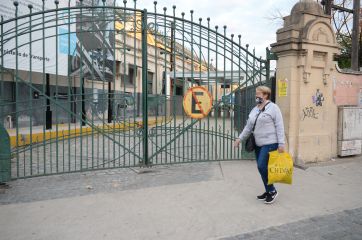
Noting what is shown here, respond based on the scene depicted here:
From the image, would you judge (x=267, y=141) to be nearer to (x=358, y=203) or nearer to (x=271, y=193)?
(x=271, y=193)

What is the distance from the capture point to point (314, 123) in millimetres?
7824

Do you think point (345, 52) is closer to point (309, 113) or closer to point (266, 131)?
point (309, 113)

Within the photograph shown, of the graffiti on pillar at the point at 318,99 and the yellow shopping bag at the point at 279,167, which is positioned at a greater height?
the graffiti on pillar at the point at 318,99

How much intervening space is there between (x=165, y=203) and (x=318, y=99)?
4.77 meters

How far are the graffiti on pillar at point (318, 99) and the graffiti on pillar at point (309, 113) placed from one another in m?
0.19

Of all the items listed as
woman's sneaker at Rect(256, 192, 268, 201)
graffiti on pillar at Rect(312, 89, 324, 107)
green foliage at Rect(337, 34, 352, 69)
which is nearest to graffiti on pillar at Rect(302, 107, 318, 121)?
graffiti on pillar at Rect(312, 89, 324, 107)

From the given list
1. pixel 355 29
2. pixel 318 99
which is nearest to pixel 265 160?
pixel 318 99

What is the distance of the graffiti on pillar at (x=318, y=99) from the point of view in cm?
779

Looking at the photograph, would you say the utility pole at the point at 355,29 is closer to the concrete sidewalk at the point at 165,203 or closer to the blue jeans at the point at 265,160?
the concrete sidewalk at the point at 165,203

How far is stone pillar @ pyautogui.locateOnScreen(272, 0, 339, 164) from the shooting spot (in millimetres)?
7438

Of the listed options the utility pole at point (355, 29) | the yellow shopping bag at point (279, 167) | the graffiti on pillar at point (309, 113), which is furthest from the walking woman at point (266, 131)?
the utility pole at point (355, 29)

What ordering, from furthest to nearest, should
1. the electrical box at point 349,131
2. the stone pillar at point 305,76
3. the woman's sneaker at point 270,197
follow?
1. the electrical box at point 349,131
2. the stone pillar at point 305,76
3. the woman's sneaker at point 270,197

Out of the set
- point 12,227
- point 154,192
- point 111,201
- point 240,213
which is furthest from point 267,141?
point 12,227

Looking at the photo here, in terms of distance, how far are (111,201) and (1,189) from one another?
6.53 ft
